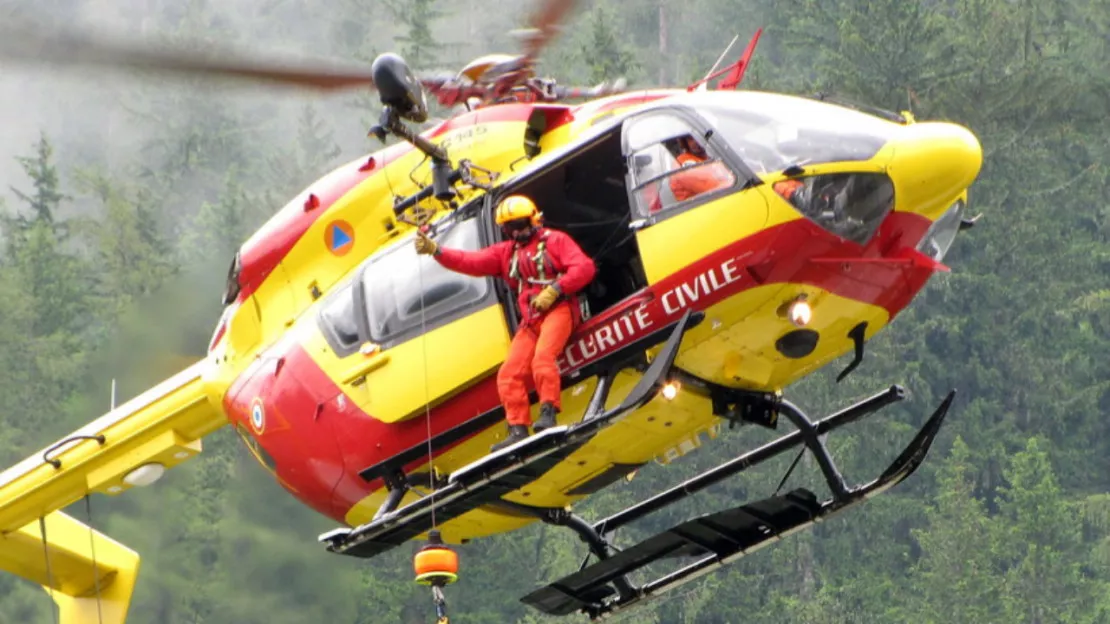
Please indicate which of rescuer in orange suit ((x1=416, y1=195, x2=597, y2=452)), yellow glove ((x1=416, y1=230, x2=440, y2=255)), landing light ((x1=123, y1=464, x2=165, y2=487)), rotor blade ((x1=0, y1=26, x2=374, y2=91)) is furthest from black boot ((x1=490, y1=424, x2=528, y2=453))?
landing light ((x1=123, y1=464, x2=165, y2=487))

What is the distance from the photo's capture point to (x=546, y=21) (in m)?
13.2

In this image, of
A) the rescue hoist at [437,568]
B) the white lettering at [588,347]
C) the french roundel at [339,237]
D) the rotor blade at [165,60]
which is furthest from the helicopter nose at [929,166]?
the french roundel at [339,237]

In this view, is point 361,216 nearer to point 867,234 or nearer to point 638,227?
point 638,227

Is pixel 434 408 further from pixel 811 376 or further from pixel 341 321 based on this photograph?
pixel 811 376

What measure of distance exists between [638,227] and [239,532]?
14.9 m

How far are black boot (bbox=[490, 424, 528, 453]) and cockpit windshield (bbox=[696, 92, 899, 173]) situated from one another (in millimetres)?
1873

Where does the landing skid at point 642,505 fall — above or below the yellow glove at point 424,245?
below

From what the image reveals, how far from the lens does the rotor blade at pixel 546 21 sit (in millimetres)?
13109

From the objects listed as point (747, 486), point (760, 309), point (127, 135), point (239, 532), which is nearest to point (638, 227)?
point (760, 309)

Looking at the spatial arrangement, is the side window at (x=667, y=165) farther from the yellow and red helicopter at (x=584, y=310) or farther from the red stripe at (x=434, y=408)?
the red stripe at (x=434, y=408)

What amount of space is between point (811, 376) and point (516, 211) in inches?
1026

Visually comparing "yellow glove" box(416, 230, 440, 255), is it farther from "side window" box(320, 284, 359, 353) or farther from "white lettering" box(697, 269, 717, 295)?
"white lettering" box(697, 269, 717, 295)

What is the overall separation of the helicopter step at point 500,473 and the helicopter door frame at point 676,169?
0.57 meters

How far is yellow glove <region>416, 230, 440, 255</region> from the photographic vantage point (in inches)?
512
